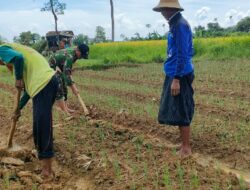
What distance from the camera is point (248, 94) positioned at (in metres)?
9.48

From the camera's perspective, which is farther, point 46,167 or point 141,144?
point 141,144

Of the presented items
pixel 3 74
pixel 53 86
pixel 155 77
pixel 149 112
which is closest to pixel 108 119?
pixel 149 112

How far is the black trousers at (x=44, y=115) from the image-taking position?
441 cm

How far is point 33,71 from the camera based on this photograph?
14.6 feet

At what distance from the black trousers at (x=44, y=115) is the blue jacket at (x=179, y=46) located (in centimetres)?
133

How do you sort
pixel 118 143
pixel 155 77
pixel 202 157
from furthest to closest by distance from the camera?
pixel 155 77, pixel 118 143, pixel 202 157

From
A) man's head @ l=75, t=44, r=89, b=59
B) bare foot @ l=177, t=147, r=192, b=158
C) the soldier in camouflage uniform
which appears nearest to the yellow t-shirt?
bare foot @ l=177, t=147, r=192, b=158

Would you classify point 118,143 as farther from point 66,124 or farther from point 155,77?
point 155,77

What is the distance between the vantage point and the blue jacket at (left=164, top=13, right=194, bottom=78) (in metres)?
4.85

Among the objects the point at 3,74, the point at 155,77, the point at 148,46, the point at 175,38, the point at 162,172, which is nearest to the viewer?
the point at 162,172

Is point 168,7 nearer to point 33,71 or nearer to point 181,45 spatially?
point 181,45

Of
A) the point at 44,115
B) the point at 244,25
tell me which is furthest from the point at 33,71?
the point at 244,25

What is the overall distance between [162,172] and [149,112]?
133 inches

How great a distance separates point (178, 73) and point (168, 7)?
2.35 feet
